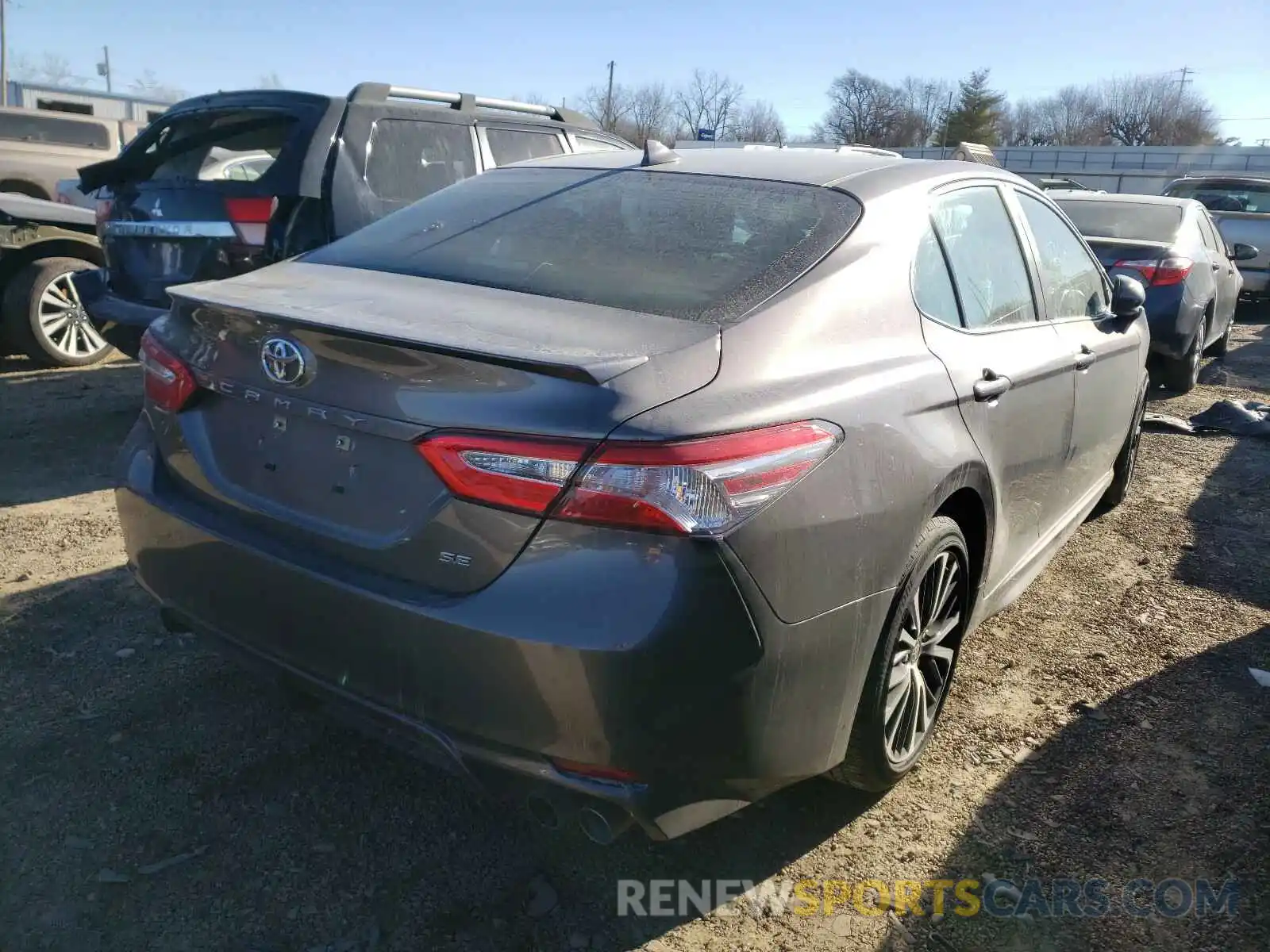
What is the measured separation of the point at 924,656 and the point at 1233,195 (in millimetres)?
15014

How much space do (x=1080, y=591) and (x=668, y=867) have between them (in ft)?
8.49

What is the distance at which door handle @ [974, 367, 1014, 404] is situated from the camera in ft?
8.90

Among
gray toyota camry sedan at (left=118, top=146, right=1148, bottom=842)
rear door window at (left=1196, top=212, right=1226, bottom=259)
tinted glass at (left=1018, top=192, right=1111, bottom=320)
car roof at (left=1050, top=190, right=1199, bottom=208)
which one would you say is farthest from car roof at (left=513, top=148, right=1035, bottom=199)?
rear door window at (left=1196, top=212, right=1226, bottom=259)

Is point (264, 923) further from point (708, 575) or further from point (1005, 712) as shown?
point (1005, 712)

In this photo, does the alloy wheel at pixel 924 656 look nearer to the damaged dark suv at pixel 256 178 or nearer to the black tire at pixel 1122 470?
the black tire at pixel 1122 470

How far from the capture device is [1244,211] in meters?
14.1

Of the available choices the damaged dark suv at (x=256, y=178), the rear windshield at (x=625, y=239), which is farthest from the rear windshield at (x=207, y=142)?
the rear windshield at (x=625, y=239)

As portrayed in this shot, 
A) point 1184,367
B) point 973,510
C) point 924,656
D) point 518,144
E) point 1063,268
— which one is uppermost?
point 518,144

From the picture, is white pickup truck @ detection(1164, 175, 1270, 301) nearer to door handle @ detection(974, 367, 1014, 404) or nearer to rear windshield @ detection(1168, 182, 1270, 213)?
rear windshield @ detection(1168, 182, 1270, 213)

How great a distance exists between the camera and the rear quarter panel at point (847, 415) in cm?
192

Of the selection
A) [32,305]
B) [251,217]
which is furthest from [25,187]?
[251,217]

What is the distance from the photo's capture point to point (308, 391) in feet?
6.95

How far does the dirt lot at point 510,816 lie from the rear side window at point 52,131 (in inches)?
538

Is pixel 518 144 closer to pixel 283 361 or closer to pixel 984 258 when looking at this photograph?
pixel 984 258
